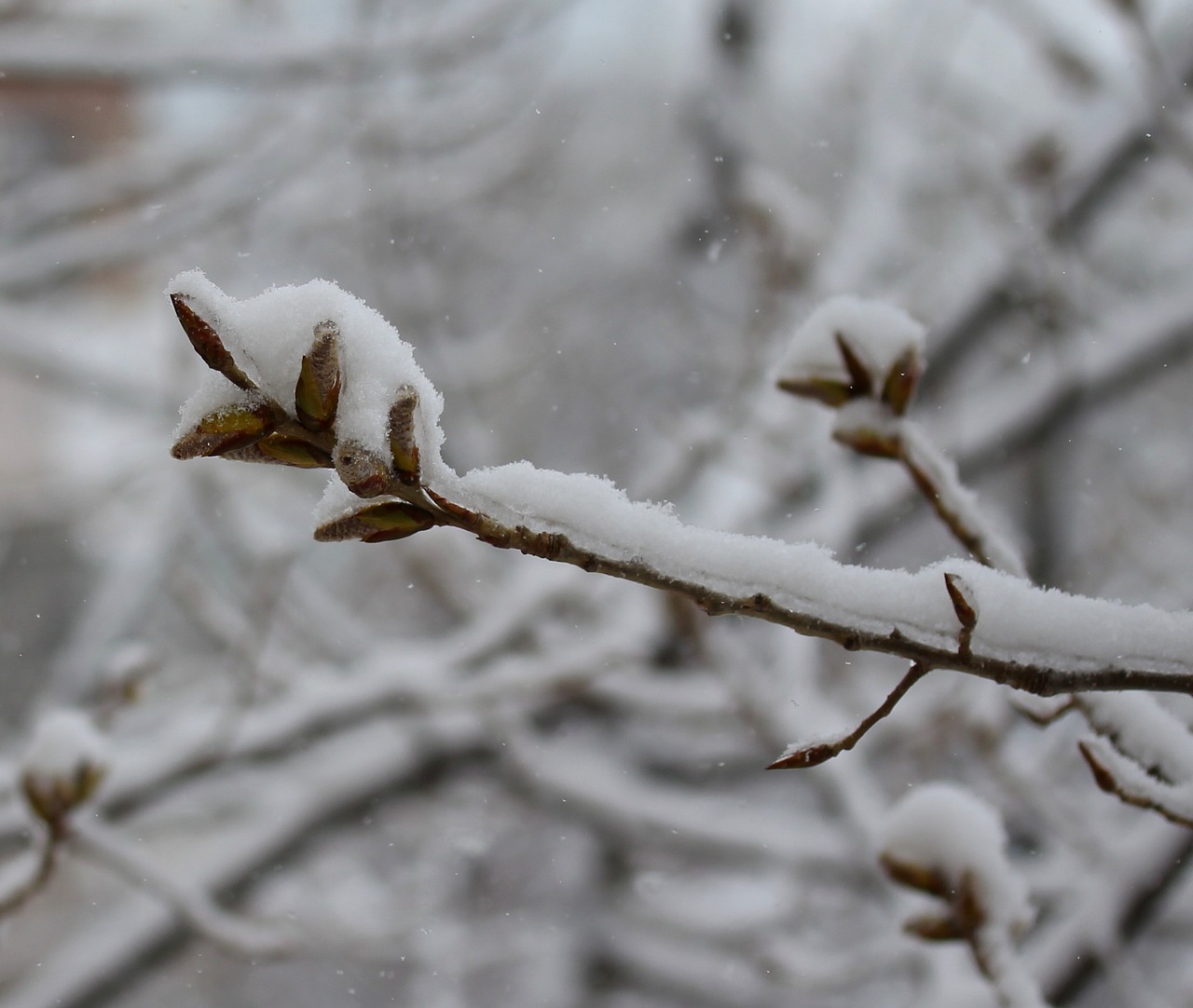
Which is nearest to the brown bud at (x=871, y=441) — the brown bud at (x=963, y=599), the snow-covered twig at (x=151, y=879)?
the brown bud at (x=963, y=599)

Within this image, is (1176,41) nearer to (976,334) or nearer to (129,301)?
(976,334)

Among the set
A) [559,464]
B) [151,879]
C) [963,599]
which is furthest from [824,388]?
[151,879]

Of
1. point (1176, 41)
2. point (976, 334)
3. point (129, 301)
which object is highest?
point (129, 301)

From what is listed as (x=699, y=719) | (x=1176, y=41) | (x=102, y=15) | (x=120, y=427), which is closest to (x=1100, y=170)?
(x=1176, y=41)

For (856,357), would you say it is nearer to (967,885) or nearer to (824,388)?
(824,388)

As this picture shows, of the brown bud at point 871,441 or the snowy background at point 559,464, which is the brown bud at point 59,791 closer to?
the snowy background at point 559,464

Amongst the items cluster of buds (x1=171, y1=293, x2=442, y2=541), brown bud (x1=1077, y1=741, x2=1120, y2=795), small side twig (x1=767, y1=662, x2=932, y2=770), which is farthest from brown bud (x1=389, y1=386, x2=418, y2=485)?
brown bud (x1=1077, y1=741, x2=1120, y2=795)
